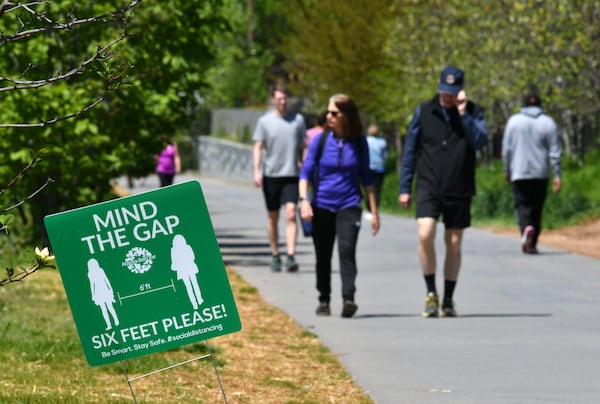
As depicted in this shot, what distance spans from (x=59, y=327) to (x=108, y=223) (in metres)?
4.25

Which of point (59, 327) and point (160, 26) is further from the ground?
point (160, 26)

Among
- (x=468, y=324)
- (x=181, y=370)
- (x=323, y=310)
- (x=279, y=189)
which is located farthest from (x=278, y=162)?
(x=181, y=370)

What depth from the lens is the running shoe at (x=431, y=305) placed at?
11.7 metres

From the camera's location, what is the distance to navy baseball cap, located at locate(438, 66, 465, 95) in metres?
11.5

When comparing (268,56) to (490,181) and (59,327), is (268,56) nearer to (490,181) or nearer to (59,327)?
(490,181)

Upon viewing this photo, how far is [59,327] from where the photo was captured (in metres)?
10.4

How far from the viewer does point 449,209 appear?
11.6 meters

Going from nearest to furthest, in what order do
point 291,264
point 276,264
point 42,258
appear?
point 42,258 < point 291,264 < point 276,264

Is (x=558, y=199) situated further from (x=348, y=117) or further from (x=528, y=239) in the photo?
(x=348, y=117)

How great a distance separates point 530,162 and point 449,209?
6323mm

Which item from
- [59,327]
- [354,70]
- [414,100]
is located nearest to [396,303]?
[59,327]

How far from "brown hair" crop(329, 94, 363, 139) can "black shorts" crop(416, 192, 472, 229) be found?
2.40 ft

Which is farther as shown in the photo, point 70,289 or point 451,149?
point 451,149

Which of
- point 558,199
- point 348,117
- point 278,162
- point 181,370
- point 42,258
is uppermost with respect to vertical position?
point 42,258
